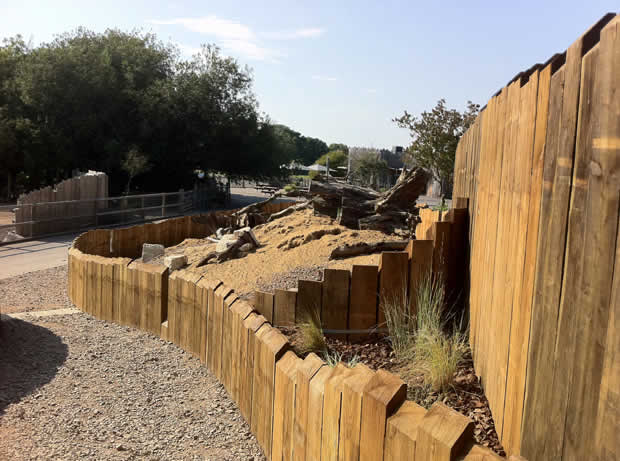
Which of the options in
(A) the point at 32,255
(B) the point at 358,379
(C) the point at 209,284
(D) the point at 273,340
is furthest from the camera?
(A) the point at 32,255

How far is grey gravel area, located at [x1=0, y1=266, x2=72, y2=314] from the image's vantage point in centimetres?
794

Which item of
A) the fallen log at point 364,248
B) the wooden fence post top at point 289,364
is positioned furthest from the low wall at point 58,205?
the wooden fence post top at point 289,364

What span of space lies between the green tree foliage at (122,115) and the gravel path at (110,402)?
75.3 ft

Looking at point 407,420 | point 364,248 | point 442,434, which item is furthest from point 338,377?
point 364,248

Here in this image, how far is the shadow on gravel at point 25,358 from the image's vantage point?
187 inches

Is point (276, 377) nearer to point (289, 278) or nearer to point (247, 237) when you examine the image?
point (289, 278)

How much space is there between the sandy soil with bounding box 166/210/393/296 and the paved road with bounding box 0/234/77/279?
2791 millimetres

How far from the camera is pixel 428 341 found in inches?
172

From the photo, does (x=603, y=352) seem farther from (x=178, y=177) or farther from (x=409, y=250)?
(x=178, y=177)

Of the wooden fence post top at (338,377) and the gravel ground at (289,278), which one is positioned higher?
the wooden fence post top at (338,377)

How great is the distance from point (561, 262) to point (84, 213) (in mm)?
18214

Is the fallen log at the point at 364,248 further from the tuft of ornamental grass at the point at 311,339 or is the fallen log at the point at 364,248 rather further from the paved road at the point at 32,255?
the paved road at the point at 32,255

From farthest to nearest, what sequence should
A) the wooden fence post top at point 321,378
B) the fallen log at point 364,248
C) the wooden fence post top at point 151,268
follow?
1. the fallen log at point 364,248
2. the wooden fence post top at point 151,268
3. the wooden fence post top at point 321,378

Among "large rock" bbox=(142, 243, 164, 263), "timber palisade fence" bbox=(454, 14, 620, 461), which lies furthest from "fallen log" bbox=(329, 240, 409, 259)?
"large rock" bbox=(142, 243, 164, 263)
